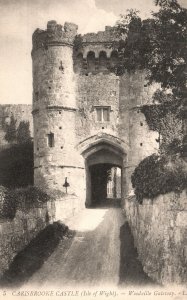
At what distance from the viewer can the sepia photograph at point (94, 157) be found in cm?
1045

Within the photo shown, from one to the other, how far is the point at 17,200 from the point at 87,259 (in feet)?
9.22

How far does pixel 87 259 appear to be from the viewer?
46.9ft

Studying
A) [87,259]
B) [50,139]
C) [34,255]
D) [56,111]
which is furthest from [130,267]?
[56,111]

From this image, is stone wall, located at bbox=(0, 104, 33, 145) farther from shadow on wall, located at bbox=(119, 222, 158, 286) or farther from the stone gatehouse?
shadow on wall, located at bbox=(119, 222, 158, 286)

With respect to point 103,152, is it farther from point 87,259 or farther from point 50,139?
point 87,259

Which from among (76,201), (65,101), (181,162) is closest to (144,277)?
(181,162)

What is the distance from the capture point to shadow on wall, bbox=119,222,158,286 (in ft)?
35.7

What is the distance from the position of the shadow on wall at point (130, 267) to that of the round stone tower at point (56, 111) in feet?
28.2

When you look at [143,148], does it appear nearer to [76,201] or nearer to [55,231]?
[76,201]

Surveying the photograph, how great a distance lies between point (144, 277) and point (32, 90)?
1694 centimetres

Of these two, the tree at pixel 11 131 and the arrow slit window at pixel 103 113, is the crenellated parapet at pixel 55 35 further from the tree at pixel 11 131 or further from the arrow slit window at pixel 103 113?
the tree at pixel 11 131

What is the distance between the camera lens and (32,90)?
2616 centimetres

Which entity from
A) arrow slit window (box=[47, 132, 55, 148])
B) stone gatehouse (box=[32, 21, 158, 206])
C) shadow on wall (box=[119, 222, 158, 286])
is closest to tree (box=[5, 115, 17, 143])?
stone gatehouse (box=[32, 21, 158, 206])

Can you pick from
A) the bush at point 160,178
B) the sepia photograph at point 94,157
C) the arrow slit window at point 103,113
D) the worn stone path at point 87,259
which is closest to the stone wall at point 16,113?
the sepia photograph at point 94,157
